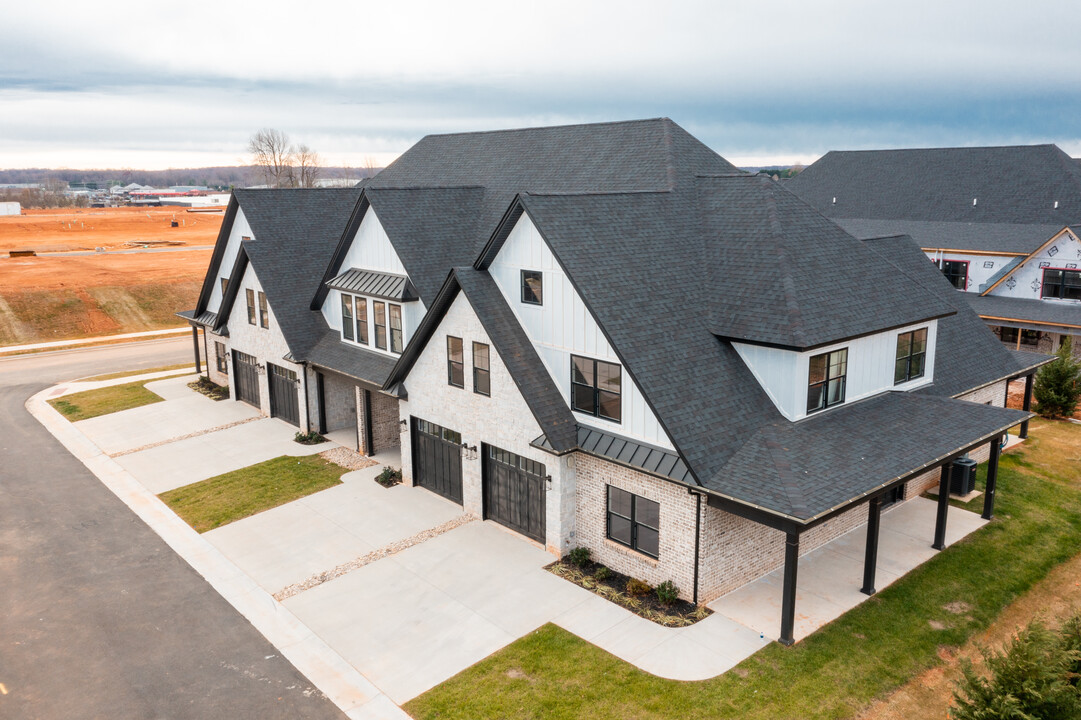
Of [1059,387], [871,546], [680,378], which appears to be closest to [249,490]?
[680,378]

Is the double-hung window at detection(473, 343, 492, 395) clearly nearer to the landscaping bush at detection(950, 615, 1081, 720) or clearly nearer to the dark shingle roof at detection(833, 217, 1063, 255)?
the landscaping bush at detection(950, 615, 1081, 720)

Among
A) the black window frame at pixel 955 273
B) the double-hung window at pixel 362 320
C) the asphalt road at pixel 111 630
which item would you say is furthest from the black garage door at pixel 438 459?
the black window frame at pixel 955 273

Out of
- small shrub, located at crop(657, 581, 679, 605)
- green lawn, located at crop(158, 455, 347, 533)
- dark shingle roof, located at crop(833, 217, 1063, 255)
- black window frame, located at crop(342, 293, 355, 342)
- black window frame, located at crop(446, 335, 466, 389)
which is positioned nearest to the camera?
small shrub, located at crop(657, 581, 679, 605)

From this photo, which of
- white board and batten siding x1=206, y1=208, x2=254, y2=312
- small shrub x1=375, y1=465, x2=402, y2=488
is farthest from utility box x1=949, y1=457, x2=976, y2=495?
white board and batten siding x1=206, y1=208, x2=254, y2=312

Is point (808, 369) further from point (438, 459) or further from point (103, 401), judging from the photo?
point (103, 401)

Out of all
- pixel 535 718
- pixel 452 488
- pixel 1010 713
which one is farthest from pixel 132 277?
pixel 1010 713

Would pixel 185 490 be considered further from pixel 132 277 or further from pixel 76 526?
pixel 132 277
